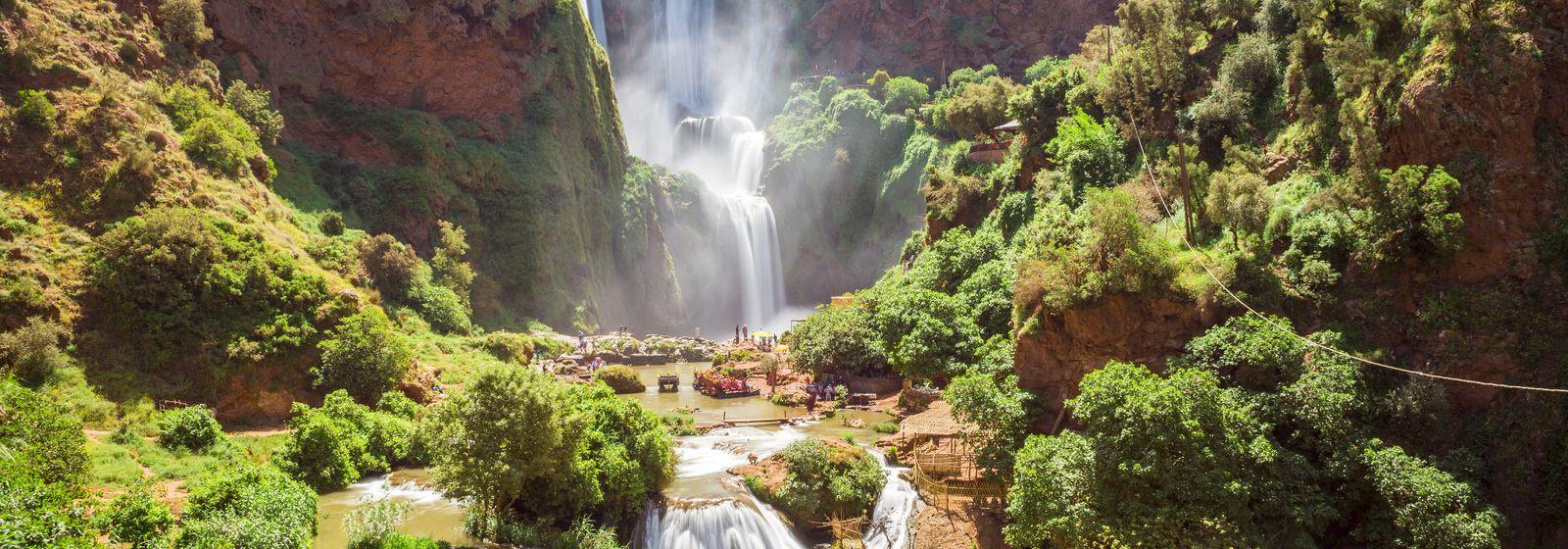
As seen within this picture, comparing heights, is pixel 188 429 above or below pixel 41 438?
above

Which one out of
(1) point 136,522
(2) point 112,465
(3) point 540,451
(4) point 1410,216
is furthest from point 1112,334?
(2) point 112,465

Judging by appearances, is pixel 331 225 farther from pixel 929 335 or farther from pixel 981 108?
pixel 981 108

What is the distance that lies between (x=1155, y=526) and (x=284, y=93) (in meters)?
44.0

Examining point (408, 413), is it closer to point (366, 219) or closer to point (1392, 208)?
point (366, 219)

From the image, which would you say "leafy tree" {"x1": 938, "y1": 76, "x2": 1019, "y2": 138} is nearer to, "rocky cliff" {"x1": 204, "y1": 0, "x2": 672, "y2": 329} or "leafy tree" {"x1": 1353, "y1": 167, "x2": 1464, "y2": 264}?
"leafy tree" {"x1": 1353, "y1": 167, "x2": 1464, "y2": 264}

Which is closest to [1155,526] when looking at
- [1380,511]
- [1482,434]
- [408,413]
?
[1380,511]

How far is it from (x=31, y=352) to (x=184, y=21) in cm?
1790

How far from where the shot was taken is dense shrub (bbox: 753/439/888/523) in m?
20.1

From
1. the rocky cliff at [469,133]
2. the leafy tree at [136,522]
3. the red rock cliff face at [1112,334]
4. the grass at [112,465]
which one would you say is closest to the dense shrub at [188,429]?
the grass at [112,465]

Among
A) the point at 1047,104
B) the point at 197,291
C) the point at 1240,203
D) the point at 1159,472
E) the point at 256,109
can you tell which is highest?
the point at 256,109

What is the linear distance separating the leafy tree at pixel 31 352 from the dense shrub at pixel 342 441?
18.7 ft

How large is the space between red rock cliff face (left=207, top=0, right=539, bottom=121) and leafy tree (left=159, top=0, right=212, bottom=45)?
12.7 feet

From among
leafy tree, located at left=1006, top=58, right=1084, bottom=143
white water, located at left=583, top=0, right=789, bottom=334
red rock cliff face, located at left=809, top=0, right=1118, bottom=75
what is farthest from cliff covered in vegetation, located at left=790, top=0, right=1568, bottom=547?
red rock cliff face, located at left=809, top=0, right=1118, bottom=75

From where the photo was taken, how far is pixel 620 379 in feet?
117
